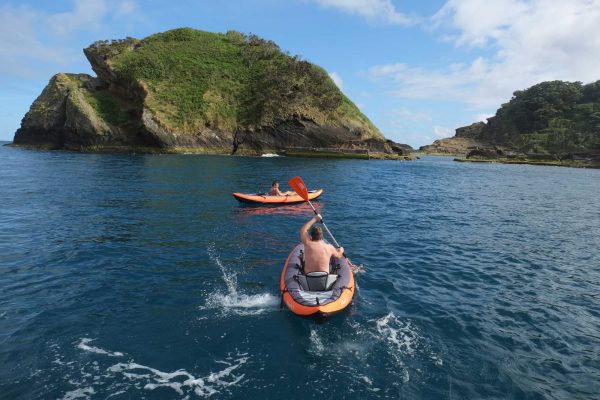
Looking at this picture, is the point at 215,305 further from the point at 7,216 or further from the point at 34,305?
the point at 7,216

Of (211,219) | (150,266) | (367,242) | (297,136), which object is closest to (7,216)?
(211,219)

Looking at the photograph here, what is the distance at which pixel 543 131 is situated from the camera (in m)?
111

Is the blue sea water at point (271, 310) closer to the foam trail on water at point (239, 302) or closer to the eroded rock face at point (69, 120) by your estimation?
the foam trail on water at point (239, 302)

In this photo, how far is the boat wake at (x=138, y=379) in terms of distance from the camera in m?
6.17

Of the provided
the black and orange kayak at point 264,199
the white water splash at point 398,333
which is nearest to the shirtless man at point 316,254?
the white water splash at point 398,333

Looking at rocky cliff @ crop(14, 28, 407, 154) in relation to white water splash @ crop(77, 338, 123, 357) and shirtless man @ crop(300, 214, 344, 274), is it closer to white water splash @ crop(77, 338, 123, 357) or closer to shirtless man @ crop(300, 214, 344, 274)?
shirtless man @ crop(300, 214, 344, 274)

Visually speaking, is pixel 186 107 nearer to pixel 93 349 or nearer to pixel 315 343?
pixel 93 349

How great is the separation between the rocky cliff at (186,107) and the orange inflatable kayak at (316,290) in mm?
59190

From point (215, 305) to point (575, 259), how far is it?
14.1 m

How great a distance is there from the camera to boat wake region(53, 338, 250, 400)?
20.2 feet

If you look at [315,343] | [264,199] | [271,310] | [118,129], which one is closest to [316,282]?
[271,310]

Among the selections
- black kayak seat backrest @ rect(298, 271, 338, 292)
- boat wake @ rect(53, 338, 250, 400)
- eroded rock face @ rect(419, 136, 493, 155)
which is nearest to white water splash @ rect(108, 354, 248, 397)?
boat wake @ rect(53, 338, 250, 400)

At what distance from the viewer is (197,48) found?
275 ft

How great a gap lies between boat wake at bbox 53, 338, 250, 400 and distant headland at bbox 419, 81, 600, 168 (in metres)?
96.3
